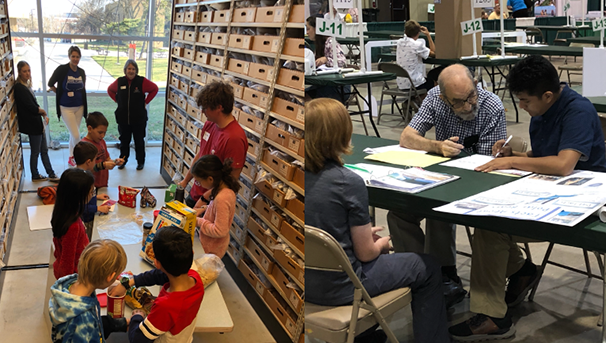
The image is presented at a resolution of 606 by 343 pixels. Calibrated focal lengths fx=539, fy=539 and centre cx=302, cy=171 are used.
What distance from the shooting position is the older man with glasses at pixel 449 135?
7.20 feet

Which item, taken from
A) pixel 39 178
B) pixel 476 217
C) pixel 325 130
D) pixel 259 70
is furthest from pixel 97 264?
pixel 476 217

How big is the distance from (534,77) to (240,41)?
4.04 feet

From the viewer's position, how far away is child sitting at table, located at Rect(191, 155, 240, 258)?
5.12 ft

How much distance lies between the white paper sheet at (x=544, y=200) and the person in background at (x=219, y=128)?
64 cm

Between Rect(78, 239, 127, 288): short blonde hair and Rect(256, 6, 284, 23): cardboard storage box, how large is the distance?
0.74m

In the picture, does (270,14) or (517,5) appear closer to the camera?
(270,14)

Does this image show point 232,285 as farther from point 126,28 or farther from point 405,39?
point 405,39

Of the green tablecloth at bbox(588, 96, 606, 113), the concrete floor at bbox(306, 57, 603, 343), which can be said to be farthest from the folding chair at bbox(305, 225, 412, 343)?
the green tablecloth at bbox(588, 96, 606, 113)

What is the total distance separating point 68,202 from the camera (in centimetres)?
131

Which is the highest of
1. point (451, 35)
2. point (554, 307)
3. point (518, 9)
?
point (518, 9)

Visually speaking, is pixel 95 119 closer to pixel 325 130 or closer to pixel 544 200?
pixel 325 130

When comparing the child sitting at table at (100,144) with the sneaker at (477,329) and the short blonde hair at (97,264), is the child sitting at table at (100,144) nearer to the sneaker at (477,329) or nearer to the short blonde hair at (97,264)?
the short blonde hair at (97,264)

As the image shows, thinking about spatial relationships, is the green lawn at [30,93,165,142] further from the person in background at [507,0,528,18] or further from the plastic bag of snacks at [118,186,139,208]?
the person in background at [507,0,528,18]

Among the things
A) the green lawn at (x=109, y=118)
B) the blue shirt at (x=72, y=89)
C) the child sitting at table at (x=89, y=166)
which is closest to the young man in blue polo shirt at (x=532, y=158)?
the green lawn at (x=109, y=118)
